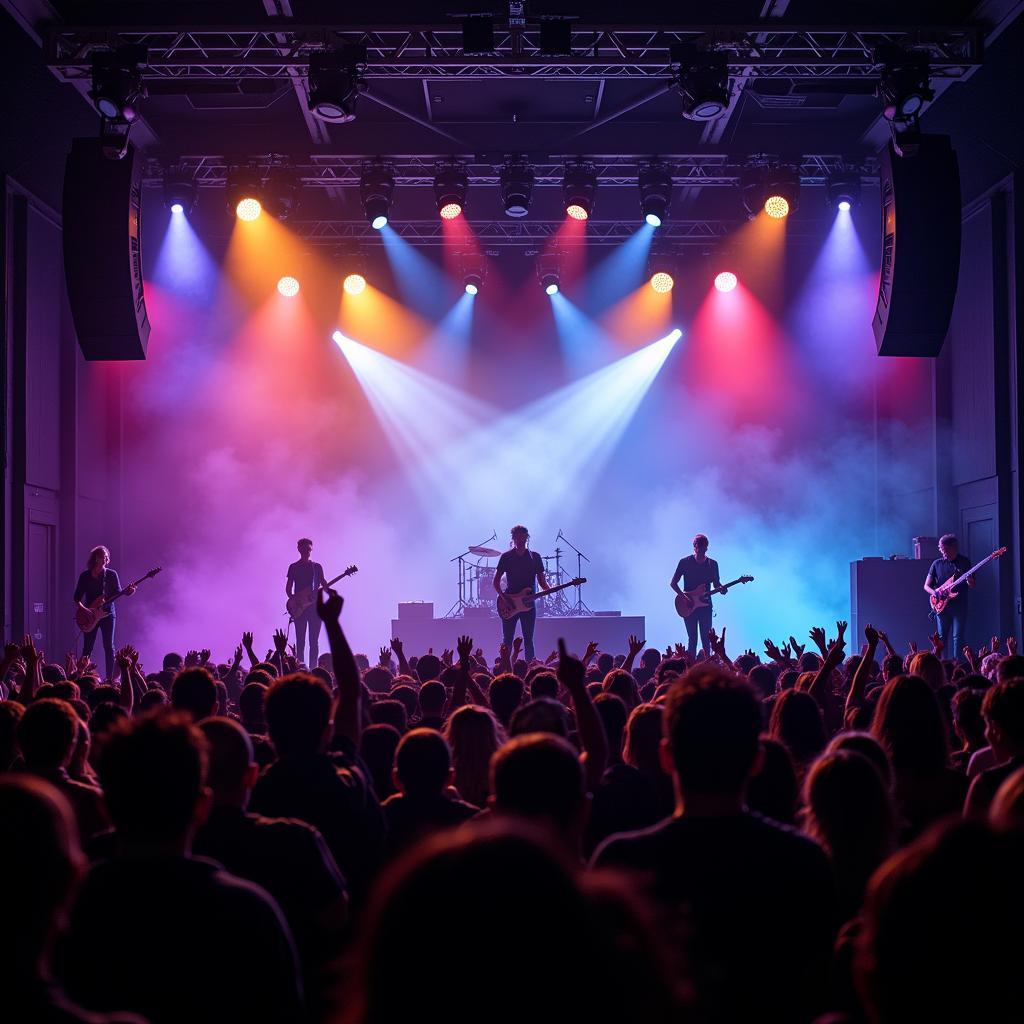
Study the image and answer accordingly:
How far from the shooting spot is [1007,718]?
11.6 ft

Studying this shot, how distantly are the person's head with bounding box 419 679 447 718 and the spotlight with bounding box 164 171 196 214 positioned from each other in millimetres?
10757

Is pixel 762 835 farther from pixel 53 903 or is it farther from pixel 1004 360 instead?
pixel 1004 360

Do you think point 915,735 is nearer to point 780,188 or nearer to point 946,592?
point 946,592

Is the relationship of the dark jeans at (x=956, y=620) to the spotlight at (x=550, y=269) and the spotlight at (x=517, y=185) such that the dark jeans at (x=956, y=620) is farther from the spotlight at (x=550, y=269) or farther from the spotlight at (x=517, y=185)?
the spotlight at (x=550, y=269)

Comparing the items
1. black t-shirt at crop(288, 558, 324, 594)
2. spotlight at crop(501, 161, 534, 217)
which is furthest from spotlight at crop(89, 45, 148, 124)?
black t-shirt at crop(288, 558, 324, 594)

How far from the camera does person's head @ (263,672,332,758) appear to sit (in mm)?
3238

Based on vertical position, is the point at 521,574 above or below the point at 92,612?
above

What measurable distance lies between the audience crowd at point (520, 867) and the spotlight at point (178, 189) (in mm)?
11236

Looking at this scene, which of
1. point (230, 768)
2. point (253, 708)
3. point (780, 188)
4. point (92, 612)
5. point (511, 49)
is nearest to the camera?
point (230, 768)

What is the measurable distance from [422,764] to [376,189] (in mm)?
11528

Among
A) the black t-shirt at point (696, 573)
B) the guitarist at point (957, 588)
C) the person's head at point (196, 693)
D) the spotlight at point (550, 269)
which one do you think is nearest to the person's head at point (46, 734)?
the person's head at point (196, 693)

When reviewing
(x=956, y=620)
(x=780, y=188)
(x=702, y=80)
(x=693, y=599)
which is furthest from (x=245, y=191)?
(x=956, y=620)

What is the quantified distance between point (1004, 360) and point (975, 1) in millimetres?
4698

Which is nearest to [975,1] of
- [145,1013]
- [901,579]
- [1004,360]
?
[1004,360]
